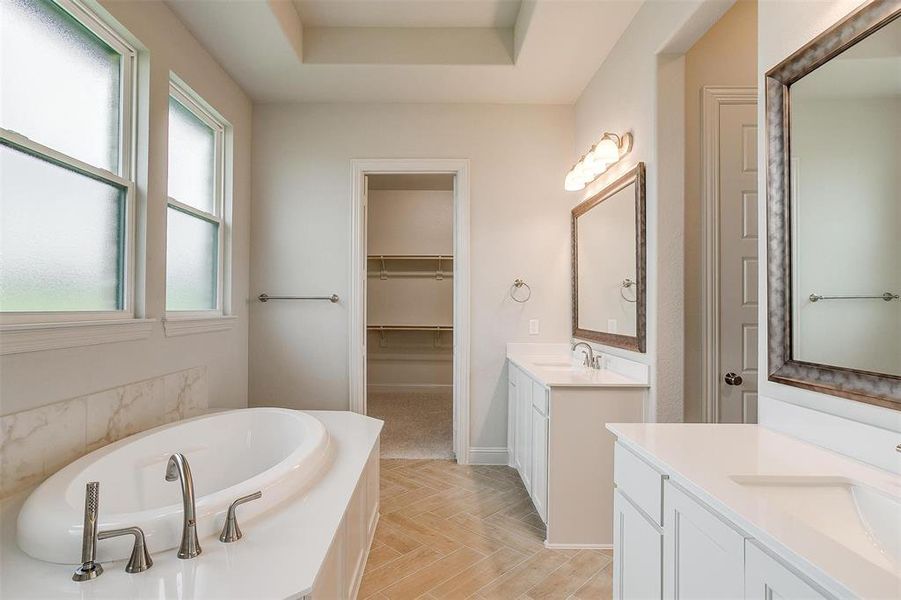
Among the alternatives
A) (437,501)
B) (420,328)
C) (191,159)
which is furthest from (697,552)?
(420,328)

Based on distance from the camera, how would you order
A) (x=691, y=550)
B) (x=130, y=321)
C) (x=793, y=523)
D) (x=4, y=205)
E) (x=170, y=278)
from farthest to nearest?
(x=170, y=278) → (x=130, y=321) → (x=4, y=205) → (x=691, y=550) → (x=793, y=523)

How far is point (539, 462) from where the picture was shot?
2494 millimetres

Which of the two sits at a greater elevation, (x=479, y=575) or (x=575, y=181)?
(x=575, y=181)

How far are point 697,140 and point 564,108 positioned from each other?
4.32ft

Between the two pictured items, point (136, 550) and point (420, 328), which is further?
point (420, 328)

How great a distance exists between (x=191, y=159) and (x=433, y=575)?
2.72 metres

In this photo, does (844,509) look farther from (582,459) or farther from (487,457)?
(487,457)

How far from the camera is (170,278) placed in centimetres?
253

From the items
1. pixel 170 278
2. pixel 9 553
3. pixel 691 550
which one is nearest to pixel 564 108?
pixel 170 278

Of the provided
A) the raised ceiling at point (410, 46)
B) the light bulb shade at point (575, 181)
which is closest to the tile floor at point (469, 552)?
the light bulb shade at point (575, 181)

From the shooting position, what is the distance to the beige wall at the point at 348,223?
3.44 meters

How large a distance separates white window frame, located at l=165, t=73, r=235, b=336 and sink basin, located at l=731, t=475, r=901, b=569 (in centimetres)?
271

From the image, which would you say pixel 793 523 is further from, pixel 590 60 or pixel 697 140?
pixel 590 60

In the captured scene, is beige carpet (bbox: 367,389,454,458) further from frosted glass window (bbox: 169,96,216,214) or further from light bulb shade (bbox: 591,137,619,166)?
light bulb shade (bbox: 591,137,619,166)
